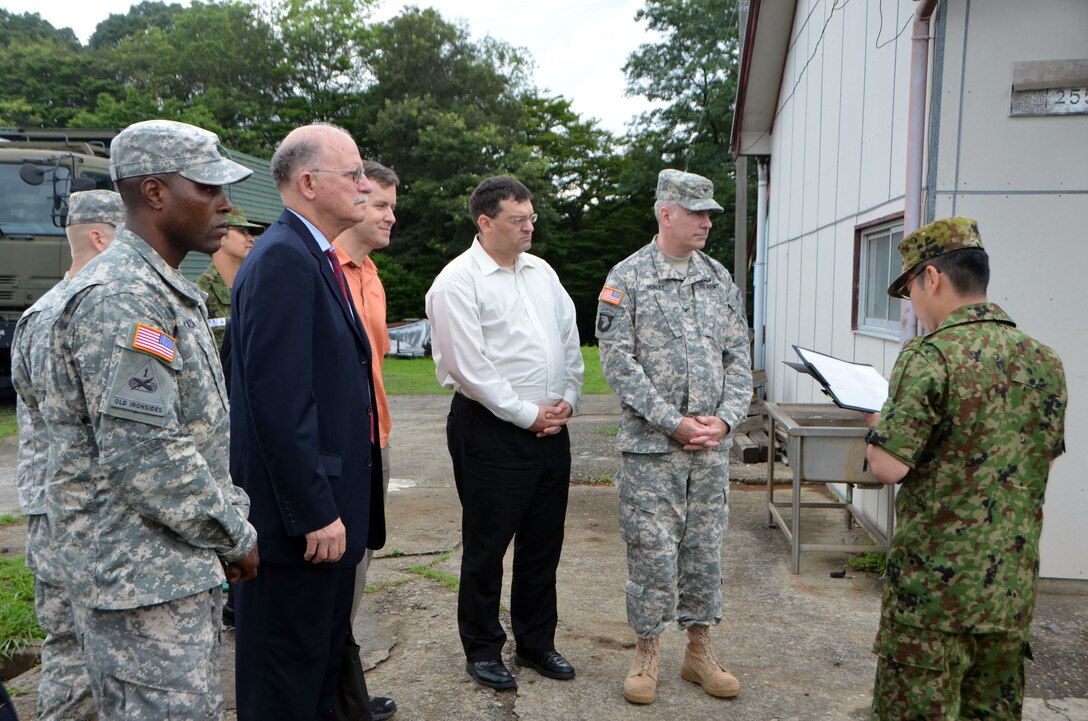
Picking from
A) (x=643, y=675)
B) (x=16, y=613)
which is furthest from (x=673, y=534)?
(x=16, y=613)

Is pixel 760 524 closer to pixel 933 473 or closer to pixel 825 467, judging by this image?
pixel 825 467

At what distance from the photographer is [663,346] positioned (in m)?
3.65

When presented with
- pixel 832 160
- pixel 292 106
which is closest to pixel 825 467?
pixel 832 160

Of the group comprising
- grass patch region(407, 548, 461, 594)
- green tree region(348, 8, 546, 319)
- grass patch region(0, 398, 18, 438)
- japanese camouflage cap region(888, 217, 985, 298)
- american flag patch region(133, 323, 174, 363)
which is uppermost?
green tree region(348, 8, 546, 319)

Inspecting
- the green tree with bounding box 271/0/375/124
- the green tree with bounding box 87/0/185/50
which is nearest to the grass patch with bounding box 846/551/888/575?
the green tree with bounding box 271/0/375/124

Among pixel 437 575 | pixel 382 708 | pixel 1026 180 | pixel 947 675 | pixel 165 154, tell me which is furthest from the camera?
pixel 437 575

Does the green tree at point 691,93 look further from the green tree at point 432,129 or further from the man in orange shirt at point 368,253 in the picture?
the man in orange shirt at point 368,253

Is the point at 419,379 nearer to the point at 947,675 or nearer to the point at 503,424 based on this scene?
the point at 503,424

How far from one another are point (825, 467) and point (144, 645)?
3782mm

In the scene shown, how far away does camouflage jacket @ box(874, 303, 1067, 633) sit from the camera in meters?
2.46

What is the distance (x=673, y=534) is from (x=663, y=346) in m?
0.76

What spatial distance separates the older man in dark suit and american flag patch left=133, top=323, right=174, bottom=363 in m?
0.43

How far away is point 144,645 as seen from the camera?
1.99m

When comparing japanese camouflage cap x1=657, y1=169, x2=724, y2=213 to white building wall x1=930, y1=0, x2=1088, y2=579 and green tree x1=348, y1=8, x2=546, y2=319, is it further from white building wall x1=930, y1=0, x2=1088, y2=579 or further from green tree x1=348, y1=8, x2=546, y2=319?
green tree x1=348, y1=8, x2=546, y2=319
